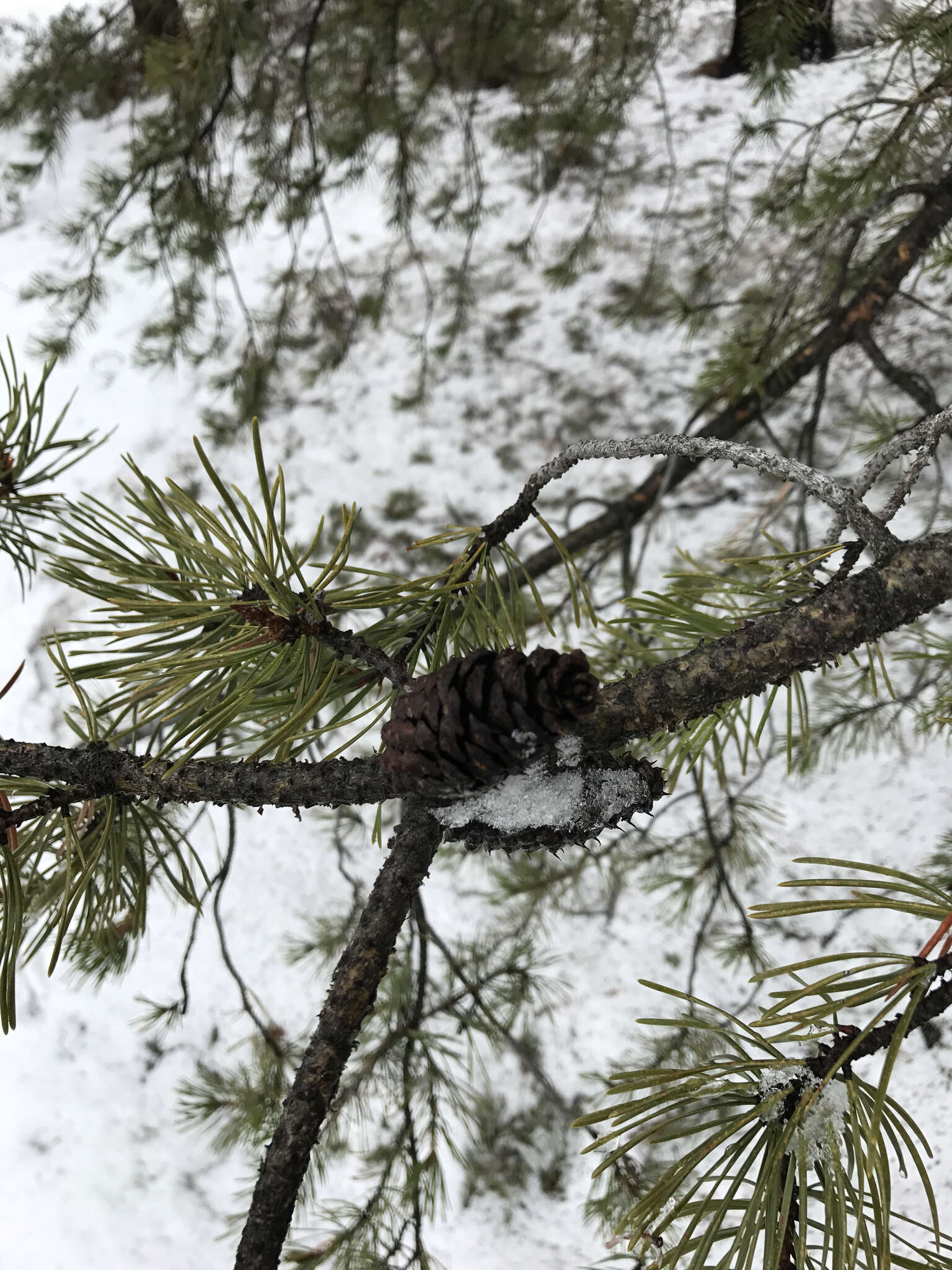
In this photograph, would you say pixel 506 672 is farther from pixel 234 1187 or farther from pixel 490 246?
pixel 490 246

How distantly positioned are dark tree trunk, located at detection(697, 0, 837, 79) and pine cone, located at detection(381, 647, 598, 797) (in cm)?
99

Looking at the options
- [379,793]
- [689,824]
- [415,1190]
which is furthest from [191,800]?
[689,824]

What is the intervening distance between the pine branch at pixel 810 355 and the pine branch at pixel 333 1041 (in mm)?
393

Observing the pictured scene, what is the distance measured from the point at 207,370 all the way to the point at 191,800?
1801 millimetres

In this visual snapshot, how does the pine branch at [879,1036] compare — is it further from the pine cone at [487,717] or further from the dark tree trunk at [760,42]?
the dark tree trunk at [760,42]

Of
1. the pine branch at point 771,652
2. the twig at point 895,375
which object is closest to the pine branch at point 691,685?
the pine branch at point 771,652

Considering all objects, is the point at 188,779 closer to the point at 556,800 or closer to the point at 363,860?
the point at 556,800

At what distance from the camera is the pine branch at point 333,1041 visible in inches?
12.9

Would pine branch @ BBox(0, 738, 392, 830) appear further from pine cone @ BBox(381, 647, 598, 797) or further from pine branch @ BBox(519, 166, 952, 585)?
pine branch @ BBox(519, 166, 952, 585)

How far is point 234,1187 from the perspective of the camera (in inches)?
50.3

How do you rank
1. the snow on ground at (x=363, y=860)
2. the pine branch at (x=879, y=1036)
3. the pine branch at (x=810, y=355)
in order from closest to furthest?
1. the pine branch at (x=879, y=1036)
2. the pine branch at (x=810, y=355)
3. the snow on ground at (x=363, y=860)

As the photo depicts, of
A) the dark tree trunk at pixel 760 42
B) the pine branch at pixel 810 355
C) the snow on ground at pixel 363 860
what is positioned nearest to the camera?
the pine branch at pixel 810 355

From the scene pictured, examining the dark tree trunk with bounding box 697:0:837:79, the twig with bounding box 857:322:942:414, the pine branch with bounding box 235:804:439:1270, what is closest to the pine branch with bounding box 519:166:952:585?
the twig with bounding box 857:322:942:414

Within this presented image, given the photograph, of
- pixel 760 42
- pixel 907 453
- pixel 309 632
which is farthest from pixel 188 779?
pixel 760 42
